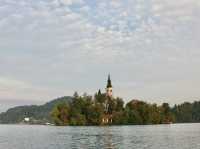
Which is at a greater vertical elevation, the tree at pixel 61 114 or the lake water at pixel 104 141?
the tree at pixel 61 114

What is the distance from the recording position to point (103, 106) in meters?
198

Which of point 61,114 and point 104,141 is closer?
point 104,141

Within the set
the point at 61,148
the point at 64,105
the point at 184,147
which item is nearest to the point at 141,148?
Answer: the point at 184,147

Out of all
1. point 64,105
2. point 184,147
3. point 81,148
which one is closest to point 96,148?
point 81,148

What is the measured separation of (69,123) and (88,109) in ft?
37.7

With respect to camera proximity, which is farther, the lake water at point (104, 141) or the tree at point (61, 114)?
the tree at point (61, 114)

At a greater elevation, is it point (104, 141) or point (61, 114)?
point (61, 114)

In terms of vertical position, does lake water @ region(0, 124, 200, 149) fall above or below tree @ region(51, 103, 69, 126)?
below

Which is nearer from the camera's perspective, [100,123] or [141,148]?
[141,148]

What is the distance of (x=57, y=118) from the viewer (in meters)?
190

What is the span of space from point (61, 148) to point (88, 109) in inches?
5235

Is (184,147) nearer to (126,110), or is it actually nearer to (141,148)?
Result: (141,148)

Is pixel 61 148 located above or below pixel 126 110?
below

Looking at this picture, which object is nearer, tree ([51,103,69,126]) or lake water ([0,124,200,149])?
lake water ([0,124,200,149])
